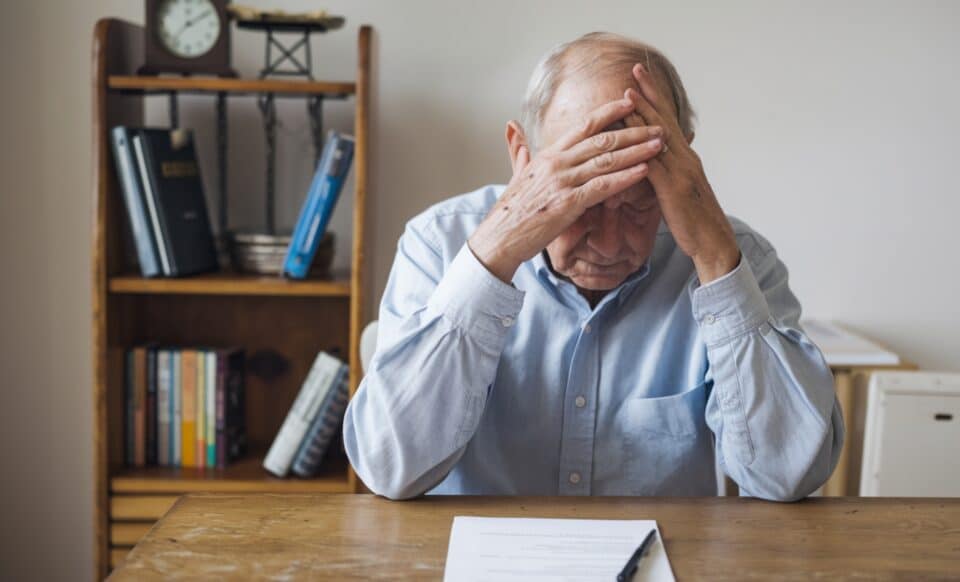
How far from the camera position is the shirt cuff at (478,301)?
1.11 m

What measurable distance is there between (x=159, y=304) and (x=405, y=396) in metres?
1.23

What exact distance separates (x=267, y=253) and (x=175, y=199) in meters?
0.21

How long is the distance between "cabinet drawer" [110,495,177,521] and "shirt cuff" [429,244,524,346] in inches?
43.6

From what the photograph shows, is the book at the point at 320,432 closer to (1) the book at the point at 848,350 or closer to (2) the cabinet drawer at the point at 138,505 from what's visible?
(2) the cabinet drawer at the point at 138,505

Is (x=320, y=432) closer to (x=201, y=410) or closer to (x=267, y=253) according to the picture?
(x=201, y=410)

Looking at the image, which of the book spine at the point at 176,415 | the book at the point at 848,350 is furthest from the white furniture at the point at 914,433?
the book spine at the point at 176,415

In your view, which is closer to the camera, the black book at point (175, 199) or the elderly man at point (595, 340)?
the elderly man at point (595, 340)

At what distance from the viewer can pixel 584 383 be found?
1254mm

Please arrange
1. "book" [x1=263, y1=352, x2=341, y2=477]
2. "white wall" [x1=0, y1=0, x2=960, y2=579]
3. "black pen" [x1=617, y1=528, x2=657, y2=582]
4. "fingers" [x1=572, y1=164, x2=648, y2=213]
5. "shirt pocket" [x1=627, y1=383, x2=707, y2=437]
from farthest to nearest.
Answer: "white wall" [x1=0, y1=0, x2=960, y2=579] < "book" [x1=263, y1=352, x2=341, y2=477] < "shirt pocket" [x1=627, y1=383, x2=707, y2=437] < "fingers" [x1=572, y1=164, x2=648, y2=213] < "black pen" [x1=617, y1=528, x2=657, y2=582]

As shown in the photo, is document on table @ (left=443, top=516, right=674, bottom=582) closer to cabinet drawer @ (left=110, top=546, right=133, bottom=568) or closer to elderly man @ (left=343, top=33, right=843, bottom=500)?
elderly man @ (left=343, top=33, right=843, bottom=500)

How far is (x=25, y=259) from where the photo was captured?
2.23m

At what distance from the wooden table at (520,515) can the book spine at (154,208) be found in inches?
37.9

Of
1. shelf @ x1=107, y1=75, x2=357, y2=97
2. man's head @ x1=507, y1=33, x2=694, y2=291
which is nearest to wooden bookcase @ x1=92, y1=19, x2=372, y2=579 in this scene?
shelf @ x1=107, y1=75, x2=357, y2=97

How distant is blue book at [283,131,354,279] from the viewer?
1917 millimetres
